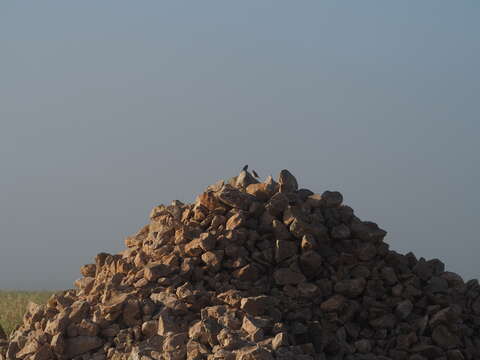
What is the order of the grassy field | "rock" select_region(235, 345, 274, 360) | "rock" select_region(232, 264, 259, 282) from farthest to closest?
the grassy field → "rock" select_region(232, 264, 259, 282) → "rock" select_region(235, 345, 274, 360)

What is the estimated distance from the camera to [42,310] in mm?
8859

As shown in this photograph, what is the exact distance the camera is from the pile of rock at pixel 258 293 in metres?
7.38

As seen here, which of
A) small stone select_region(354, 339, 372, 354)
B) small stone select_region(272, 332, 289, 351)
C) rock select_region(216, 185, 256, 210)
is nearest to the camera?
small stone select_region(272, 332, 289, 351)

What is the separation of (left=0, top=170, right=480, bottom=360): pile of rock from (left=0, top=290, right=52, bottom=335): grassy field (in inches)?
128

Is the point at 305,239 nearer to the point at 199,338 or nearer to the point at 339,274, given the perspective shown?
the point at 339,274

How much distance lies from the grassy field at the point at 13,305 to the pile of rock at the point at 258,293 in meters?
3.24

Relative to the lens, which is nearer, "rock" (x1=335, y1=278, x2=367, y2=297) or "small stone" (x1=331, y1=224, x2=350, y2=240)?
"rock" (x1=335, y1=278, x2=367, y2=297)

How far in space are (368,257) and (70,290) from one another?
3.93 m

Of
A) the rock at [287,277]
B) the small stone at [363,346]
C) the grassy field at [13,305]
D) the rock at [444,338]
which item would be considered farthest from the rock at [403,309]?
the grassy field at [13,305]

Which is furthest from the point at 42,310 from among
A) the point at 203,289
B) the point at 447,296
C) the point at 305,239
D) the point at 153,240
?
the point at 447,296

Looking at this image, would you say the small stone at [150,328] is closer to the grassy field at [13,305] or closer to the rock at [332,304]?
the rock at [332,304]

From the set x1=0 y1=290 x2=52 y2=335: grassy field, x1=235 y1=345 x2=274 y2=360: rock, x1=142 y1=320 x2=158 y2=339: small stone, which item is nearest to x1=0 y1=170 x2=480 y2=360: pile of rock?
x1=142 y1=320 x2=158 y2=339: small stone

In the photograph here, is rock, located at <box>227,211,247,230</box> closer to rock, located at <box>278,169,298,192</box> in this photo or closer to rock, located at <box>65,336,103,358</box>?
rock, located at <box>278,169,298,192</box>

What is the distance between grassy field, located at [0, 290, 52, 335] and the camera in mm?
12281
